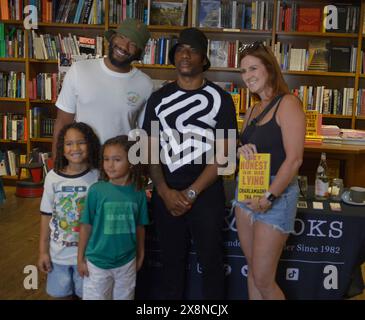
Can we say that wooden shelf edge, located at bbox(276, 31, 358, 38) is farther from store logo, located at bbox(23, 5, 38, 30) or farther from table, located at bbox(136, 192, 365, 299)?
table, located at bbox(136, 192, 365, 299)

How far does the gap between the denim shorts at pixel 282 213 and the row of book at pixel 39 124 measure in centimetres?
367

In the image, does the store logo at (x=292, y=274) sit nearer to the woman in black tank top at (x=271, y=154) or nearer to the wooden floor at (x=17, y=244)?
the woman in black tank top at (x=271, y=154)

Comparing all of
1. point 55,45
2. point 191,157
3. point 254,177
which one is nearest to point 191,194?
point 191,157

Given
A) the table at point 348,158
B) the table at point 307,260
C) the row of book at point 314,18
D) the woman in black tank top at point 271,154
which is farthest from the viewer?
the row of book at point 314,18

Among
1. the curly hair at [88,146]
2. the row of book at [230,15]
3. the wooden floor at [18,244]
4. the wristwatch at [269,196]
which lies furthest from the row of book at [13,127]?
the wristwatch at [269,196]

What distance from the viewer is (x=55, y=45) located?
4.98 metres

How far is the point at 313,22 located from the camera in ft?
15.7

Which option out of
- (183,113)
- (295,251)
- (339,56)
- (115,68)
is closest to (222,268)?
(295,251)

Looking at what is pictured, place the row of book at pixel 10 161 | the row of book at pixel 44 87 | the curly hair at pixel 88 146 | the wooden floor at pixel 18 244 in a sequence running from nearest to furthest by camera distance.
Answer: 1. the curly hair at pixel 88 146
2. the wooden floor at pixel 18 244
3. the row of book at pixel 44 87
4. the row of book at pixel 10 161

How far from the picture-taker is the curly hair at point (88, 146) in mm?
2049

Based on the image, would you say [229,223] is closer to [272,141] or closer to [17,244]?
[272,141]

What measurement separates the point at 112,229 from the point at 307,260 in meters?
1.01

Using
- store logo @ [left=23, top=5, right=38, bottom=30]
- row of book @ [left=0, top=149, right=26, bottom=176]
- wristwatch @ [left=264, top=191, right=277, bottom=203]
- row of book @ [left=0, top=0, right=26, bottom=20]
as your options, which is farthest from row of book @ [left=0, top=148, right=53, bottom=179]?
wristwatch @ [left=264, top=191, right=277, bottom=203]

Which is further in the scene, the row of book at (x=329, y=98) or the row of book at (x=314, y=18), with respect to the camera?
the row of book at (x=329, y=98)
